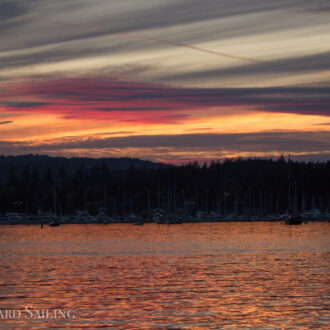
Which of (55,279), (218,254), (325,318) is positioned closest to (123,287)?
(55,279)

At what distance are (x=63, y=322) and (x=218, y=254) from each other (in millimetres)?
49956

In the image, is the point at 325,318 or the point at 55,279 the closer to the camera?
the point at 325,318

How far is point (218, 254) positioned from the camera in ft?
274

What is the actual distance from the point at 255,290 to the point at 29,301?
15.1 meters

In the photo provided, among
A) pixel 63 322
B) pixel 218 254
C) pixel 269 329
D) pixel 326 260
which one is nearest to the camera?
pixel 269 329

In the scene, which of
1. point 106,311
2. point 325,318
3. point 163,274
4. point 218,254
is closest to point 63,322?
point 106,311

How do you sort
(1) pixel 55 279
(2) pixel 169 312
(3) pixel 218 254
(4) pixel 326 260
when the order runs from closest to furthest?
(2) pixel 169 312 < (1) pixel 55 279 < (4) pixel 326 260 < (3) pixel 218 254

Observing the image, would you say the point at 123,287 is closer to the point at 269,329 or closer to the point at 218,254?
the point at 269,329

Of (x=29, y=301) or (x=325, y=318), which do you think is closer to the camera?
(x=325, y=318)

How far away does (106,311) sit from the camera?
38.1m

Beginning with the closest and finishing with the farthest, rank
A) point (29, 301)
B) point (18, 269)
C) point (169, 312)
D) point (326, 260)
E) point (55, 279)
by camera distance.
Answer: point (169, 312) → point (29, 301) → point (55, 279) → point (18, 269) → point (326, 260)

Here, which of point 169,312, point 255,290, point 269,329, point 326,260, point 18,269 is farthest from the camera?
point 326,260

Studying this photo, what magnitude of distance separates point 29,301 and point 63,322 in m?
7.65

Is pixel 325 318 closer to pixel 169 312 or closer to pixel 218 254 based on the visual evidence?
pixel 169 312
